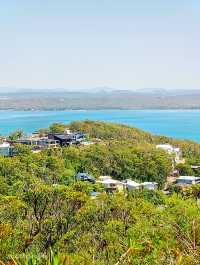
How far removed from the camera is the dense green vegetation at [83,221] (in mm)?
6072

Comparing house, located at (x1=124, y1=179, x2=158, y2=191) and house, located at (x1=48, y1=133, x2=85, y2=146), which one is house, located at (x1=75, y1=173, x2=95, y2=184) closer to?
house, located at (x1=124, y1=179, x2=158, y2=191)

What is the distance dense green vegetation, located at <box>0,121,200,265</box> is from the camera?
19.9ft

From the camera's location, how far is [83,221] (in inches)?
539

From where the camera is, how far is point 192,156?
37.8 m

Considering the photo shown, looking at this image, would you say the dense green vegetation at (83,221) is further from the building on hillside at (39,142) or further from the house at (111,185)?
the building on hillside at (39,142)

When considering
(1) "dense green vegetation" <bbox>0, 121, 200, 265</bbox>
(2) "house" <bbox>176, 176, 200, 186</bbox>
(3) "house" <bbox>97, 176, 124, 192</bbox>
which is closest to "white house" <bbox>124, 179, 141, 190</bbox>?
(3) "house" <bbox>97, 176, 124, 192</bbox>

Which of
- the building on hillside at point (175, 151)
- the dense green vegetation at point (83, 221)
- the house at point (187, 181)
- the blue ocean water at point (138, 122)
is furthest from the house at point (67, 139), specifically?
the blue ocean water at point (138, 122)

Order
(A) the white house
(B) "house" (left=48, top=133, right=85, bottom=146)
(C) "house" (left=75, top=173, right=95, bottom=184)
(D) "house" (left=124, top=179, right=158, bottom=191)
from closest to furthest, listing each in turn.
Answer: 1. (D) "house" (left=124, top=179, right=158, bottom=191)
2. (A) the white house
3. (C) "house" (left=75, top=173, right=95, bottom=184)
4. (B) "house" (left=48, top=133, right=85, bottom=146)

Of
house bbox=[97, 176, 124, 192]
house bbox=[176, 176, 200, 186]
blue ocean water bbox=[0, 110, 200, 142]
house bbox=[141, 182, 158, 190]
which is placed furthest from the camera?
blue ocean water bbox=[0, 110, 200, 142]

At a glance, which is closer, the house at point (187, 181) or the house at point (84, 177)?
Answer: the house at point (84, 177)

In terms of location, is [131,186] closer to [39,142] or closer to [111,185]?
[111,185]

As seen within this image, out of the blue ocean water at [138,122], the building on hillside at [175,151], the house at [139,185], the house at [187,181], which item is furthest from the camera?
the blue ocean water at [138,122]

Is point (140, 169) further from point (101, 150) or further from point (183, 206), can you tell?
point (183, 206)

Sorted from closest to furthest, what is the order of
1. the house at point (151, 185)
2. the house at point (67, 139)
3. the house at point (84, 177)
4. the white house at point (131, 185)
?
the white house at point (131, 185), the house at point (151, 185), the house at point (84, 177), the house at point (67, 139)
